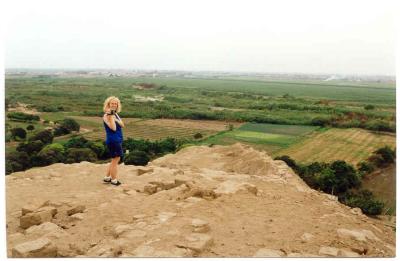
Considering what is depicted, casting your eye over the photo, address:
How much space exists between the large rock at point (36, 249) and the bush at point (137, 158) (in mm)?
5030

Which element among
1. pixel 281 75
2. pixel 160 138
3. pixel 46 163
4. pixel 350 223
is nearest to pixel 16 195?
pixel 46 163

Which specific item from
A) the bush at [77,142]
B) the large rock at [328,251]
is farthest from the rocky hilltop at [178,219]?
the bush at [77,142]

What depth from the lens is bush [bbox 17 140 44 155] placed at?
30.2ft

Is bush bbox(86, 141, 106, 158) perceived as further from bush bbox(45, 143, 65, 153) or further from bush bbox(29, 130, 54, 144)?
bush bbox(29, 130, 54, 144)

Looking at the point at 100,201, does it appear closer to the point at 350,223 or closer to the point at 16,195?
the point at 16,195

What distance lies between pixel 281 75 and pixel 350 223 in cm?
468

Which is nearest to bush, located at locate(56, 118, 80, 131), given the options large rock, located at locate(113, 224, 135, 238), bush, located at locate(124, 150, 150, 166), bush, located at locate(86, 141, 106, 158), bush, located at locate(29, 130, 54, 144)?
bush, located at locate(29, 130, 54, 144)

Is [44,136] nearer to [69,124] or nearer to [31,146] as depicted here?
[31,146]

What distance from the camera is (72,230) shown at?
536 centimetres

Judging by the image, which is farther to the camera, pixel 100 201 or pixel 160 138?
pixel 160 138

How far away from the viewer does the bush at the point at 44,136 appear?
951cm

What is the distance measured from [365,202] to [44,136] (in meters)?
6.95

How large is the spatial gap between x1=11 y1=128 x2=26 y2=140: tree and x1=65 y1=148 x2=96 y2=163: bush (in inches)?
44.0

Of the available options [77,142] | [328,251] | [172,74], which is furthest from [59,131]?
[328,251]
